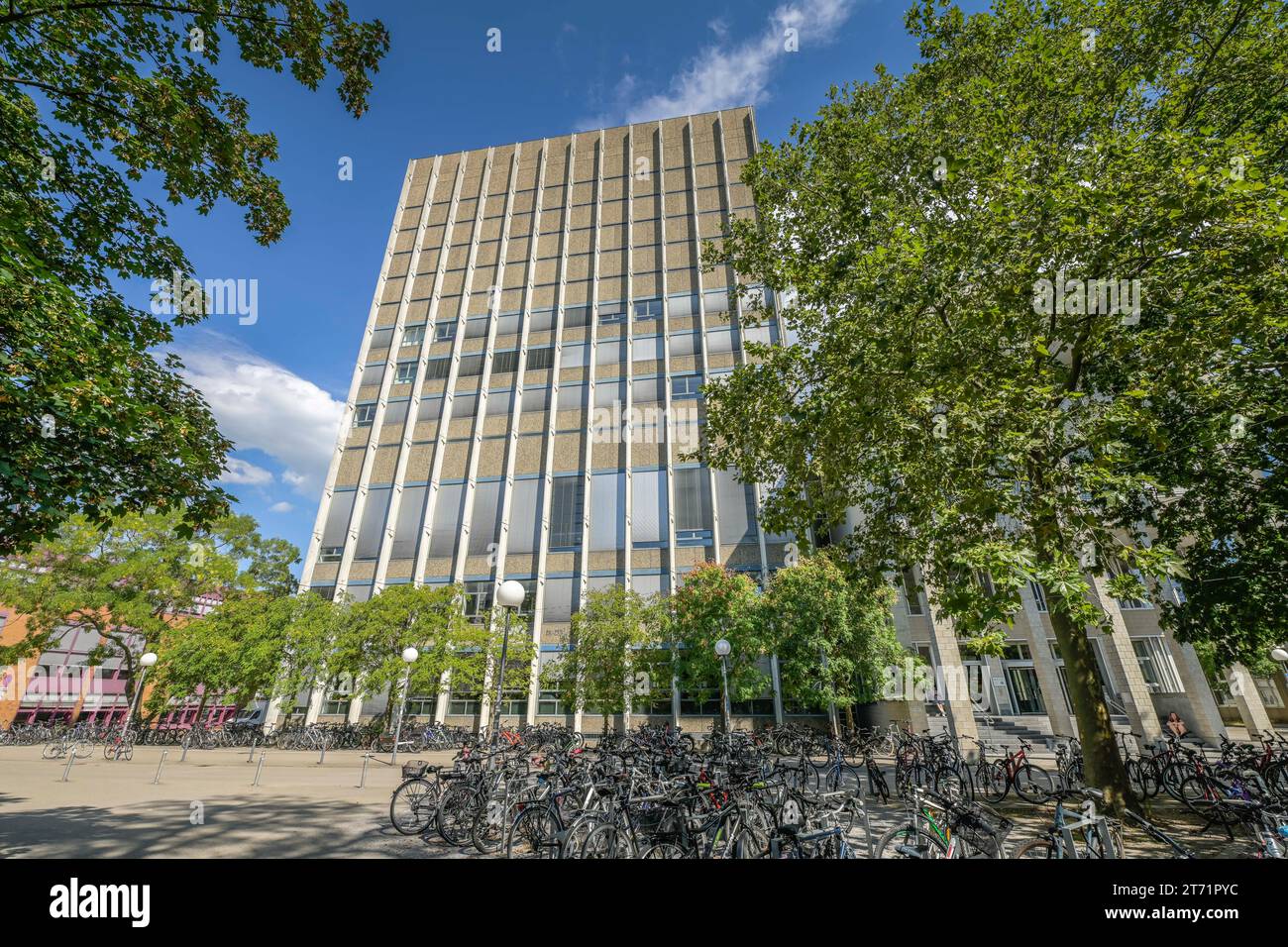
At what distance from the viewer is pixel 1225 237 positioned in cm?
659

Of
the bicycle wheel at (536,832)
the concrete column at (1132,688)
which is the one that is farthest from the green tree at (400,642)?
the concrete column at (1132,688)

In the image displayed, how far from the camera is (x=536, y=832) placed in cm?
641

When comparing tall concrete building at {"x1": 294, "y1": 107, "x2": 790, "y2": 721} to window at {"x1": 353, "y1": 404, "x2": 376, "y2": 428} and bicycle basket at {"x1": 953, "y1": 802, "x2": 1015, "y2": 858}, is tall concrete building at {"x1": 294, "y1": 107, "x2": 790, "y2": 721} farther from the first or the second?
bicycle basket at {"x1": 953, "y1": 802, "x2": 1015, "y2": 858}

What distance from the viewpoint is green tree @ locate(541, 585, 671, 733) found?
2173cm

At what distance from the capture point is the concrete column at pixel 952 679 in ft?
58.7

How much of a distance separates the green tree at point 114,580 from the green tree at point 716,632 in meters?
23.3

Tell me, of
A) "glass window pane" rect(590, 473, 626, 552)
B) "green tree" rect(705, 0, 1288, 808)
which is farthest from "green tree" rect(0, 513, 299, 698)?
"green tree" rect(705, 0, 1288, 808)

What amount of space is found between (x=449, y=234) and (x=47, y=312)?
41973mm

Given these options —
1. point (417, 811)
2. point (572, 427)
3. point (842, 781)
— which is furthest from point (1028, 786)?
point (572, 427)

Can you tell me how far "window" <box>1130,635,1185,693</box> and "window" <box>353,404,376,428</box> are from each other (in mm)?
46470

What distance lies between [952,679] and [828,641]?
4.99 metres

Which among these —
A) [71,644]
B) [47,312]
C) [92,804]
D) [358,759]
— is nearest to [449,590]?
[358,759]

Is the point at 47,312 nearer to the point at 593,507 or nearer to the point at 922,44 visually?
the point at 922,44

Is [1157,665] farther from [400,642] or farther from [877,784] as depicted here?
[400,642]
